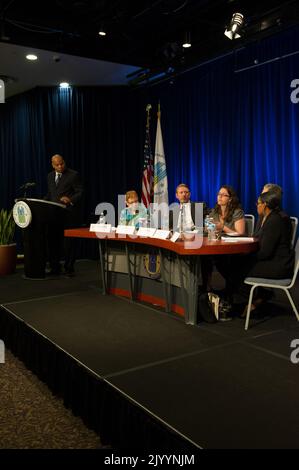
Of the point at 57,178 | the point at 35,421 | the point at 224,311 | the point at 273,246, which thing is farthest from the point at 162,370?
the point at 57,178

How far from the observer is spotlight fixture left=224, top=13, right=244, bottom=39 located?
4379 millimetres

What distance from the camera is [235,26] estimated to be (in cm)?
440

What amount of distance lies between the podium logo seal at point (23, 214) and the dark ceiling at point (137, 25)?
1.91 metres

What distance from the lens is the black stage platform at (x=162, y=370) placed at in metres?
1.78

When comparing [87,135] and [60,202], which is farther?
[87,135]

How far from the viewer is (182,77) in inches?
254

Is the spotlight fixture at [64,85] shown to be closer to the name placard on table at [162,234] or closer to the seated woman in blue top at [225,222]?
the seated woman in blue top at [225,222]

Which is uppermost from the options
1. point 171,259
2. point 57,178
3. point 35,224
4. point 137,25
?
point 137,25

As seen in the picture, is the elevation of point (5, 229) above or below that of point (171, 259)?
above

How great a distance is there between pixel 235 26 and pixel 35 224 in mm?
3022

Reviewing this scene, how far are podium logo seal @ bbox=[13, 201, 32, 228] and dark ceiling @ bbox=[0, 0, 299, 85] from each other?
191 cm

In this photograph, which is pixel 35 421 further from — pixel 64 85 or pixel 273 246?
pixel 64 85

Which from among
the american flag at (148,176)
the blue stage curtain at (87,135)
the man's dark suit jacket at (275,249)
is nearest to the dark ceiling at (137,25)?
the american flag at (148,176)

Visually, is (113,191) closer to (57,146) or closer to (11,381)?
(57,146)
